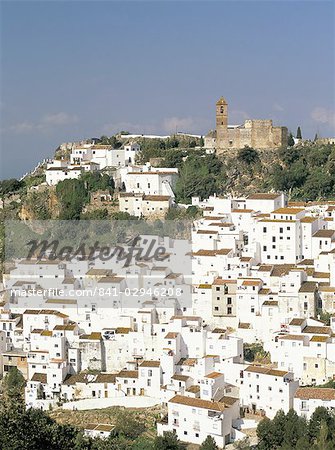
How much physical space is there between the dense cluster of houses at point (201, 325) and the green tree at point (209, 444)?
40cm

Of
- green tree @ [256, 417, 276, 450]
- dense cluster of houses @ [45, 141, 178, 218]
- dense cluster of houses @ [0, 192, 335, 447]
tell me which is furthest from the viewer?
dense cluster of houses @ [45, 141, 178, 218]

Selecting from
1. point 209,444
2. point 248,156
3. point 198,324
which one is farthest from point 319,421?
point 248,156

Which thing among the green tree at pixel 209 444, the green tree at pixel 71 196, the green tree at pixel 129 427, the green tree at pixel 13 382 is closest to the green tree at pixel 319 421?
the green tree at pixel 209 444

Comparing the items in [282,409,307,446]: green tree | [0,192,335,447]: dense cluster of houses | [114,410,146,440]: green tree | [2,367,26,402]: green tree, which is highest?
[0,192,335,447]: dense cluster of houses

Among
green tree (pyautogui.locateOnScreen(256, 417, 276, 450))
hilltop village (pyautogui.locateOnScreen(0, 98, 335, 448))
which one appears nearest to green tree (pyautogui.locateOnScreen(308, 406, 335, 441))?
hilltop village (pyautogui.locateOnScreen(0, 98, 335, 448))

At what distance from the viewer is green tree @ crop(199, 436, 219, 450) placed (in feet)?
57.0

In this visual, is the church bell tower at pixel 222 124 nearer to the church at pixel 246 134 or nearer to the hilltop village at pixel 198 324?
the church at pixel 246 134

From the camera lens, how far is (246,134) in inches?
1275

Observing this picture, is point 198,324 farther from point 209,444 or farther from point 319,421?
point 319,421

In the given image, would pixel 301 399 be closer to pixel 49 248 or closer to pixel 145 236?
pixel 145 236

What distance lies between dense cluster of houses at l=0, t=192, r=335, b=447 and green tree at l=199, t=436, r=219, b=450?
1.33 feet

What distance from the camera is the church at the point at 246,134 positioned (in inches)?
1271

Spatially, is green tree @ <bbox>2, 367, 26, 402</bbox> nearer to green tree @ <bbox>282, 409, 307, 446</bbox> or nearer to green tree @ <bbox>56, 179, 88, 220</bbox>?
green tree @ <bbox>282, 409, 307, 446</bbox>

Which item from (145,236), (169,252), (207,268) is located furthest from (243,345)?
(145,236)
